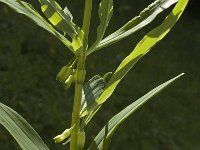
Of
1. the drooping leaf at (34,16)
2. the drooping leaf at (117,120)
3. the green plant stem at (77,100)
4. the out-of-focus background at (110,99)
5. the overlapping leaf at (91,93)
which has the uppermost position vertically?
the drooping leaf at (34,16)

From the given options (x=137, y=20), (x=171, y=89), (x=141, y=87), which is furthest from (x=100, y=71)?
(x=137, y=20)

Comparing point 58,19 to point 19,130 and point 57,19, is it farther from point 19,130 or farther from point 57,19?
point 19,130

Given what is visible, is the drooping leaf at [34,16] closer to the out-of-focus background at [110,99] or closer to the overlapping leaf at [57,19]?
the overlapping leaf at [57,19]

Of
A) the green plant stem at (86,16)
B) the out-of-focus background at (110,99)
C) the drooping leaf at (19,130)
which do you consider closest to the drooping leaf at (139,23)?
the green plant stem at (86,16)

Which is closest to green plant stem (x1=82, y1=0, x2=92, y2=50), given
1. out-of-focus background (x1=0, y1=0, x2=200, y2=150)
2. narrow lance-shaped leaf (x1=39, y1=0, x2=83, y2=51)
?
narrow lance-shaped leaf (x1=39, y1=0, x2=83, y2=51)

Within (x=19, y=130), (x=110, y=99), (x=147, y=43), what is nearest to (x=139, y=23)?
(x=147, y=43)

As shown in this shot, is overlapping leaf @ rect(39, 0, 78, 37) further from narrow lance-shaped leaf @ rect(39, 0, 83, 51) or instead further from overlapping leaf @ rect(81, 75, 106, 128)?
overlapping leaf @ rect(81, 75, 106, 128)
